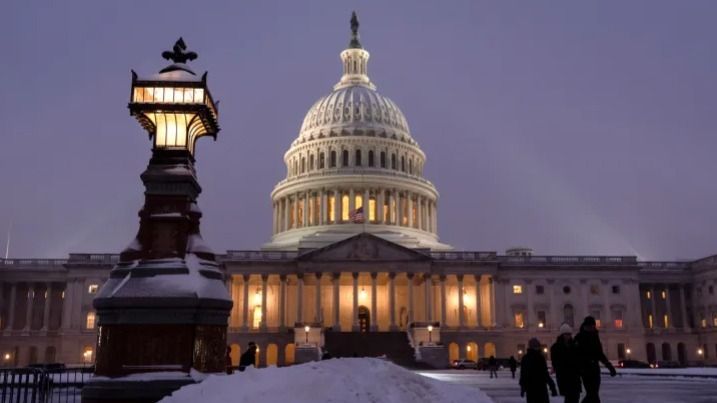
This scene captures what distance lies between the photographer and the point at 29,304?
3851 inches

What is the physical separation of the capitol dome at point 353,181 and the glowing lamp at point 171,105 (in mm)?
79192

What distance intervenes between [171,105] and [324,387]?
32.0 feet

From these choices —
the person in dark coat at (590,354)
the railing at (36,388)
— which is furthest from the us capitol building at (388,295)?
the person in dark coat at (590,354)

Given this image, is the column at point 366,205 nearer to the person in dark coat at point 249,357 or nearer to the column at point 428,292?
the column at point 428,292

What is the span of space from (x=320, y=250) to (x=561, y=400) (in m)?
64.5

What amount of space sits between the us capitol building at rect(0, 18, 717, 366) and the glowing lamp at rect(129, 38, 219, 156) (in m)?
62.6

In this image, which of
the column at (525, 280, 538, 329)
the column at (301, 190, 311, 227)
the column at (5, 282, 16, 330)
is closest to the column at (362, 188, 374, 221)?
the column at (301, 190, 311, 227)

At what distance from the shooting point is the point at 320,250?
90.9 m

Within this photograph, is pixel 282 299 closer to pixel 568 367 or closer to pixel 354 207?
pixel 354 207

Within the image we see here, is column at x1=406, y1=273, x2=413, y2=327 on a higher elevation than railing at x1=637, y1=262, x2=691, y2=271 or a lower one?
lower

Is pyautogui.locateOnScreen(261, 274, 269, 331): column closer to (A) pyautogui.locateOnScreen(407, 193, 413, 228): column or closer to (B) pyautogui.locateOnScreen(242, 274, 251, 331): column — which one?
(B) pyautogui.locateOnScreen(242, 274, 251, 331): column

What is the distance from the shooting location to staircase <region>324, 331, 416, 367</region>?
77.1 m

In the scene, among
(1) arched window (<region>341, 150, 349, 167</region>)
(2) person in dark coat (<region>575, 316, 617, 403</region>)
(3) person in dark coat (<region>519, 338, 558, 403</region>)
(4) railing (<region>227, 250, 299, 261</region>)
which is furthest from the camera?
(1) arched window (<region>341, 150, 349, 167</region>)

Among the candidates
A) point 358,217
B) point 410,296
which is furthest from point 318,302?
point 358,217
